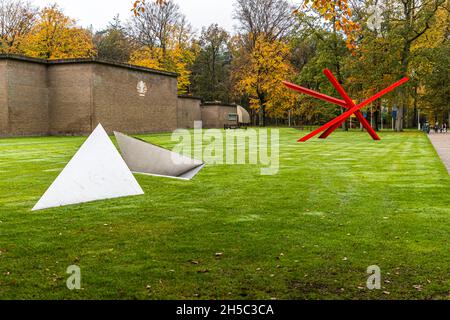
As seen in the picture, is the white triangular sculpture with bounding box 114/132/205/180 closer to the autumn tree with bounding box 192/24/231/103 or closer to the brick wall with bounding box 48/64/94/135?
the brick wall with bounding box 48/64/94/135

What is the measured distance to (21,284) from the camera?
14.7 ft

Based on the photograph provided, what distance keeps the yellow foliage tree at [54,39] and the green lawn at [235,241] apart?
1619 inches

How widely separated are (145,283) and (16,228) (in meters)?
3.01

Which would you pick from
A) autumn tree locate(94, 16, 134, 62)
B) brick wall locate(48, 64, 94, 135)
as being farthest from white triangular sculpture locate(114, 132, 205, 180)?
autumn tree locate(94, 16, 134, 62)

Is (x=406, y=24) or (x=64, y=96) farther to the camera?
(x=406, y=24)

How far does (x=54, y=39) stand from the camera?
4897cm

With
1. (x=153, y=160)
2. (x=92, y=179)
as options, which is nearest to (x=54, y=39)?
(x=153, y=160)

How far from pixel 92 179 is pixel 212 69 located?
65474 mm

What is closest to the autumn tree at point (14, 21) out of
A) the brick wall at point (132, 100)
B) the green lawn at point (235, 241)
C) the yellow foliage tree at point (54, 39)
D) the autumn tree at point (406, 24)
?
the yellow foliage tree at point (54, 39)

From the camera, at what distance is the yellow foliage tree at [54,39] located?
4806 cm

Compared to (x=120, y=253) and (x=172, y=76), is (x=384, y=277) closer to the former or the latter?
(x=120, y=253)

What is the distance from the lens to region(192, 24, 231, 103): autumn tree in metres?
70.7

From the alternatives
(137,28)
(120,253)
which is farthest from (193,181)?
(137,28)

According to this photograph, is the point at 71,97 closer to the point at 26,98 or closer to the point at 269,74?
the point at 26,98
